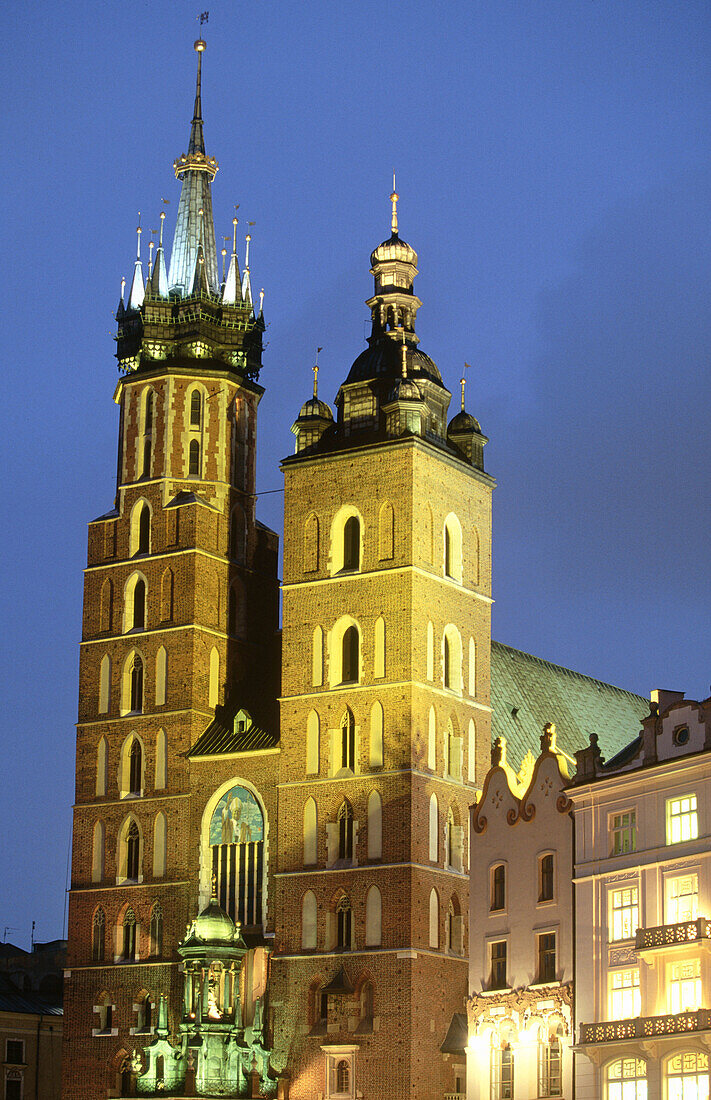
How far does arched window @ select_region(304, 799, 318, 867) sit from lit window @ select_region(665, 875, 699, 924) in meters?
18.9

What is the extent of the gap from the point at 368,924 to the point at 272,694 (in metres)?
10.4

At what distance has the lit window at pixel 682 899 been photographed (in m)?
49.9

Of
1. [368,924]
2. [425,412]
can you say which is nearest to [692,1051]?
[368,924]

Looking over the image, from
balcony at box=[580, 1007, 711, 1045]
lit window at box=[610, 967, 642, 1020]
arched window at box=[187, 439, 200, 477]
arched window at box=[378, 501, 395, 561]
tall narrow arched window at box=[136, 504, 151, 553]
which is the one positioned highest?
arched window at box=[187, 439, 200, 477]

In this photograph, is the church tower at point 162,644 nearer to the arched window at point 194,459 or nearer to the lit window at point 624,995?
the arched window at point 194,459

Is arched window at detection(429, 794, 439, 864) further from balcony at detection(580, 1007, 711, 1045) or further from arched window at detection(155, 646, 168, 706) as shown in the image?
balcony at detection(580, 1007, 711, 1045)

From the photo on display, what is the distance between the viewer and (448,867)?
6675 centimetres

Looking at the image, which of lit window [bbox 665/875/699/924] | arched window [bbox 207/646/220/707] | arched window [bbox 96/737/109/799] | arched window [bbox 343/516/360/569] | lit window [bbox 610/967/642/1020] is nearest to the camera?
lit window [bbox 665/875/699/924]

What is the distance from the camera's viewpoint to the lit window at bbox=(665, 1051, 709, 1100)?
48.0 m

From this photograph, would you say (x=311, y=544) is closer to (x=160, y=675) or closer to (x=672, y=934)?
(x=160, y=675)

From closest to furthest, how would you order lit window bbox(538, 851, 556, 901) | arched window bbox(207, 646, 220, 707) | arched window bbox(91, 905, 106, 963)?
1. lit window bbox(538, 851, 556, 901)
2. arched window bbox(91, 905, 106, 963)
3. arched window bbox(207, 646, 220, 707)

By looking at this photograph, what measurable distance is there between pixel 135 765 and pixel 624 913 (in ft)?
81.5

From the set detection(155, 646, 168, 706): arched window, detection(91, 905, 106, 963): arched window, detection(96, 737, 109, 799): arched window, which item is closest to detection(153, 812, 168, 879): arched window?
detection(91, 905, 106, 963): arched window

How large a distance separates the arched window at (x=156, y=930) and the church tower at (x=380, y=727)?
15.0 ft
